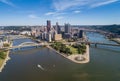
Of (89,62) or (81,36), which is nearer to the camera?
(89,62)

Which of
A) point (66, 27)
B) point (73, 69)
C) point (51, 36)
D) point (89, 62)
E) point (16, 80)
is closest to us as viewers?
point (16, 80)

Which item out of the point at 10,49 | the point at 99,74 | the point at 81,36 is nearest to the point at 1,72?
the point at 99,74

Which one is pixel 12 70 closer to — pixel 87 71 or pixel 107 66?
pixel 87 71

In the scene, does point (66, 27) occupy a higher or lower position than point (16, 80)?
higher

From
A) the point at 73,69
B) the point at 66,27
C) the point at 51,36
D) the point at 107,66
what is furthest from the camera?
the point at 66,27

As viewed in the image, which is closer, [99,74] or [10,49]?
[99,74]

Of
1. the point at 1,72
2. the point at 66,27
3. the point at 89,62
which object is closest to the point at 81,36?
the point at 66,27

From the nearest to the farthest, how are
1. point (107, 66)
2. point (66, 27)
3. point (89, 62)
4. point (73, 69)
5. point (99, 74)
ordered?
1. point (99, 74)
2. point (73, 69)
3. point (107, 66)
4. point (89, 62)
5. point (66, 27)

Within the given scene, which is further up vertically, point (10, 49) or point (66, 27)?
point (66, 27)

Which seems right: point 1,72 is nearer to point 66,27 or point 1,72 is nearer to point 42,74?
point 42,74
